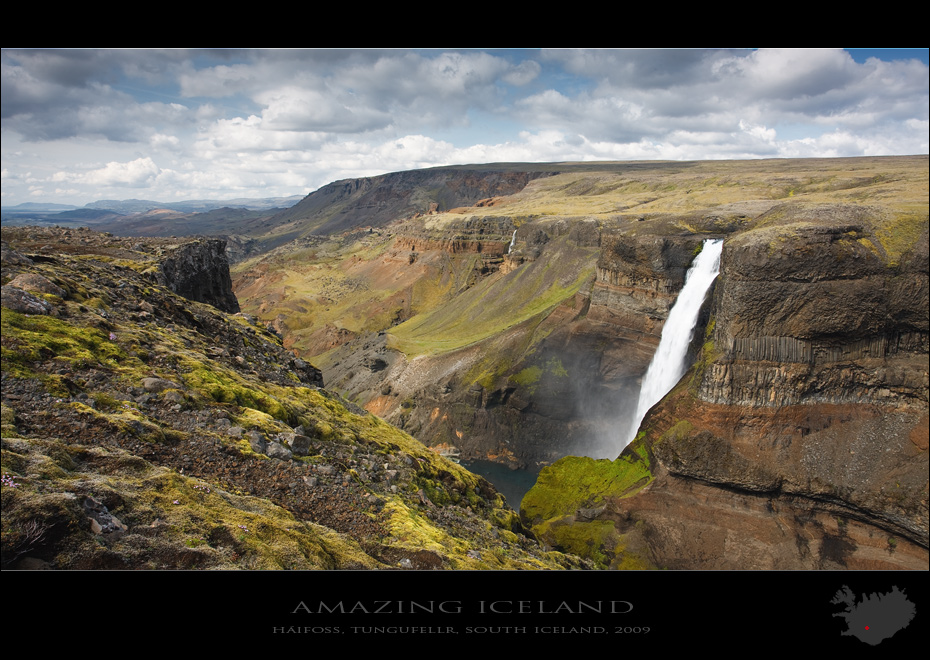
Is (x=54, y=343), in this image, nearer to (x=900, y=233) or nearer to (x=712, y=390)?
(x=900, y=233)

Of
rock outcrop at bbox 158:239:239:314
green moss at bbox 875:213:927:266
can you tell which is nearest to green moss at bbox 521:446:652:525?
green moss at bbox 875:213:927:266

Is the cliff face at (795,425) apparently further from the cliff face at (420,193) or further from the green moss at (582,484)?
the cliff face at (420,193)

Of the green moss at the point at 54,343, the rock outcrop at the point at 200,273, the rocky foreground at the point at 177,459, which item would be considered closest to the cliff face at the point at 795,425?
the rocky foreground at the point at 177,459

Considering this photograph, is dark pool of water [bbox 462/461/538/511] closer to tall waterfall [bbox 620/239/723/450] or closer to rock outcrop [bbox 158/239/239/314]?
tall waterfall [bbox 620/239/723/450]

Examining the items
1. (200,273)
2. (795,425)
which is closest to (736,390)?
(795,425)

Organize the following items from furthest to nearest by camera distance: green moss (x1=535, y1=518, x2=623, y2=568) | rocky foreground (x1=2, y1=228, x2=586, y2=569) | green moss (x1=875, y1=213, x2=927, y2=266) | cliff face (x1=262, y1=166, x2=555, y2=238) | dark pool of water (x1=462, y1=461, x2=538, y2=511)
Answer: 1. cliff face (x1=262, y1=166, x2=555, y2=238)
2. dark pool of water (x1=462, y1=461, x2=538, y2=511)
3. green moss (x1=535, y1=518, x2=623, y2=568)
4. green moss (x1=875, y1=213, x2=927, y2=266)
5. rocky foreground (x1=2, y1=228, x2=586, y2=569)

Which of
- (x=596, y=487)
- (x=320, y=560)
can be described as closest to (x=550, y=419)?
(x=596, y=487)

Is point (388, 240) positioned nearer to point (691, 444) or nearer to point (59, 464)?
point (691, 444)
